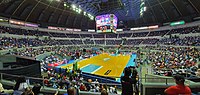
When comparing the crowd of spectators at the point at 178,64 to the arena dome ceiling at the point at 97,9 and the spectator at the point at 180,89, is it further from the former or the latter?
the arena dome ceiling at the point at 97,9

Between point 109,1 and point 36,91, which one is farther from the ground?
point 109,1

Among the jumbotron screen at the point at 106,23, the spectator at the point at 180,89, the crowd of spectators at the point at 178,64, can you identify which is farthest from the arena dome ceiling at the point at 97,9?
the spectator at the point at 180,89

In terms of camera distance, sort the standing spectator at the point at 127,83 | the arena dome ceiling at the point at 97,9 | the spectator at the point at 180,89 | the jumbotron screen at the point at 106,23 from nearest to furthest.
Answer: the spectator at the point at 180,89
the standing spectator at the point at 127,83
the jumbotron screen at the point at 106,23
the arena dome ceiling at the point at 97,9

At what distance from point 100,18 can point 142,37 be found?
24.6m

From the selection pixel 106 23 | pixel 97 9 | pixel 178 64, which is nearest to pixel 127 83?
pixel 178 64

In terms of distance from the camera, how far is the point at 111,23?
25.7 m

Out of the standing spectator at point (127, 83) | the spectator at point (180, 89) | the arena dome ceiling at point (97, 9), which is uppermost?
the arena dome ceiling at point (97, 9)

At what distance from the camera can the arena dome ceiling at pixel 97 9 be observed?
84.9 ft

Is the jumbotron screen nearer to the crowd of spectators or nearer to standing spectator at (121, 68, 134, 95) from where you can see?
the crowd of spectators

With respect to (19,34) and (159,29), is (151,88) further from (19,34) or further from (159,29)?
(159,29)

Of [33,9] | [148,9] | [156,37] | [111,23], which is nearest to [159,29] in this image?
[156,37]

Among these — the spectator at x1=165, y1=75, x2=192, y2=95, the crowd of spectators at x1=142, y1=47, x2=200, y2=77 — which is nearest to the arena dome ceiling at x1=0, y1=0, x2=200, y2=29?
the crowd of spectators at x1=142, y1=47, x2=200, y2=77

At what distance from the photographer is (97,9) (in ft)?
94.8

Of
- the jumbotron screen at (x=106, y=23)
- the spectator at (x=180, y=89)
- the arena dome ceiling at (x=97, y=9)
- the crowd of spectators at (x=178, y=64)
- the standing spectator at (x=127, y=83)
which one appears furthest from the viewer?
the arena dome ceiling at (x=97, y=9)
